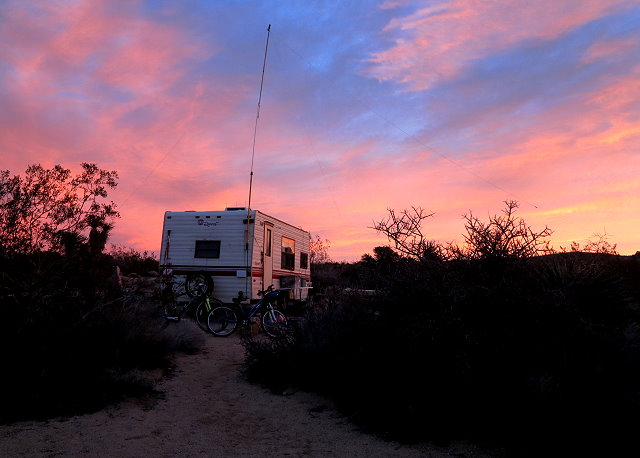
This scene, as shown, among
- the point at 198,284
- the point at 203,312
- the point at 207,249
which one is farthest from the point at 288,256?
the point at 203,312

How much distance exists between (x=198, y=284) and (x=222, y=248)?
3.96 ft

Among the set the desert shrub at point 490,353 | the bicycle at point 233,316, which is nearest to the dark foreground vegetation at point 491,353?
the desert shrub at point 490,353

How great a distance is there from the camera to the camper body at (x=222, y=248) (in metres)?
12.7

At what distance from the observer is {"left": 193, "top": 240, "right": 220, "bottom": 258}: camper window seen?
42.6 feet

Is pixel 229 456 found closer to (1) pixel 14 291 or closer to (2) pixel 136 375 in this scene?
(2) pixel 136 375

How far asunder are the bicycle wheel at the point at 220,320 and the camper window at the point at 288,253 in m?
5.23

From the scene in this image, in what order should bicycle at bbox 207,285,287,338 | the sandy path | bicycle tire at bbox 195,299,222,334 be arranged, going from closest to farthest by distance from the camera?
the sandy path < bicycle at bbox 207,285,287,338 < bicycle tire at bbox 195,299,222,334

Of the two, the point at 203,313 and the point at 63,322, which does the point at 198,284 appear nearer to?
the point at 203,313

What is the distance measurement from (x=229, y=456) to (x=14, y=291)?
3463 millimetres

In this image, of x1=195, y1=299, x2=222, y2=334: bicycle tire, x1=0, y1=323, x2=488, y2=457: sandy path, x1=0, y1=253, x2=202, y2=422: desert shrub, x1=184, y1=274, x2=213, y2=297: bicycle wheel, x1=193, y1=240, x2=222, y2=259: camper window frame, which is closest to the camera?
x1=0, y1=323, x2=488, y2=457: sandy path

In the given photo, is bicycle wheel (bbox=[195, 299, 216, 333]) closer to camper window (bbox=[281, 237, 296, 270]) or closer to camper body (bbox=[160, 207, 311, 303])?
camper body (bbox=[160, 207, 311, 303])

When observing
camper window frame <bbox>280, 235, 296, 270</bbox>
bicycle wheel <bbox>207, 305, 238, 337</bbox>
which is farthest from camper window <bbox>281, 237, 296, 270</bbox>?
bicycle wheel <bbox>207, 305, 238, 337</bbox>

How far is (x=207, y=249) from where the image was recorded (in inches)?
513

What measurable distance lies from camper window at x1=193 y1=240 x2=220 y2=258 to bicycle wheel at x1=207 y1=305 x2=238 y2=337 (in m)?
3.21
